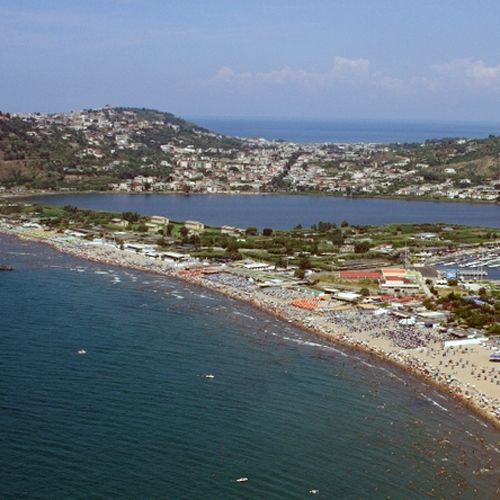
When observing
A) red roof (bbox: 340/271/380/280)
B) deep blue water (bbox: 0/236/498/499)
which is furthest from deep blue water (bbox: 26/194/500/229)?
deep blue water (bbox: 0/236/498/499)

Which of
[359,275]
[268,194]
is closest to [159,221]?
[359,275]

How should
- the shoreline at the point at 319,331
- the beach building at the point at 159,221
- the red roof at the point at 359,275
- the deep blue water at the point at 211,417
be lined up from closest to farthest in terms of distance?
the deep blue water at the point at 211,417 < the shoreline at the point at 319,331 < the red roof at the point at 359,275 < the beach building at the point at 159,221

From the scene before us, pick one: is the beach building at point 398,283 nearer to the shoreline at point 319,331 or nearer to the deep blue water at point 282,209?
the shoreline at point 319,331

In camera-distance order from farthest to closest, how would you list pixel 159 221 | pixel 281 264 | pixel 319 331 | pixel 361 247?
pixel 159 221, pixel 361 247, pixel 281 264, pixel 319 331

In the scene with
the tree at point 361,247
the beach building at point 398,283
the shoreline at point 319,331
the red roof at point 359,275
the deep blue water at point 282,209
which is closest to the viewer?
the shoreline at point 319,331

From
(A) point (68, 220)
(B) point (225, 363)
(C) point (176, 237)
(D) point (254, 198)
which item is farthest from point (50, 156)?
(B) point (225, 363)

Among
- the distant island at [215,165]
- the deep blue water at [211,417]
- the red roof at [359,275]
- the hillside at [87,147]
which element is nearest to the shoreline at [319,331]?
the deep blue water at [211,417]

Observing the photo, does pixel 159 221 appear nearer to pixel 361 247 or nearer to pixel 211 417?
pixel 361 247

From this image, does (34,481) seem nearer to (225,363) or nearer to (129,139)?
(225,363)
